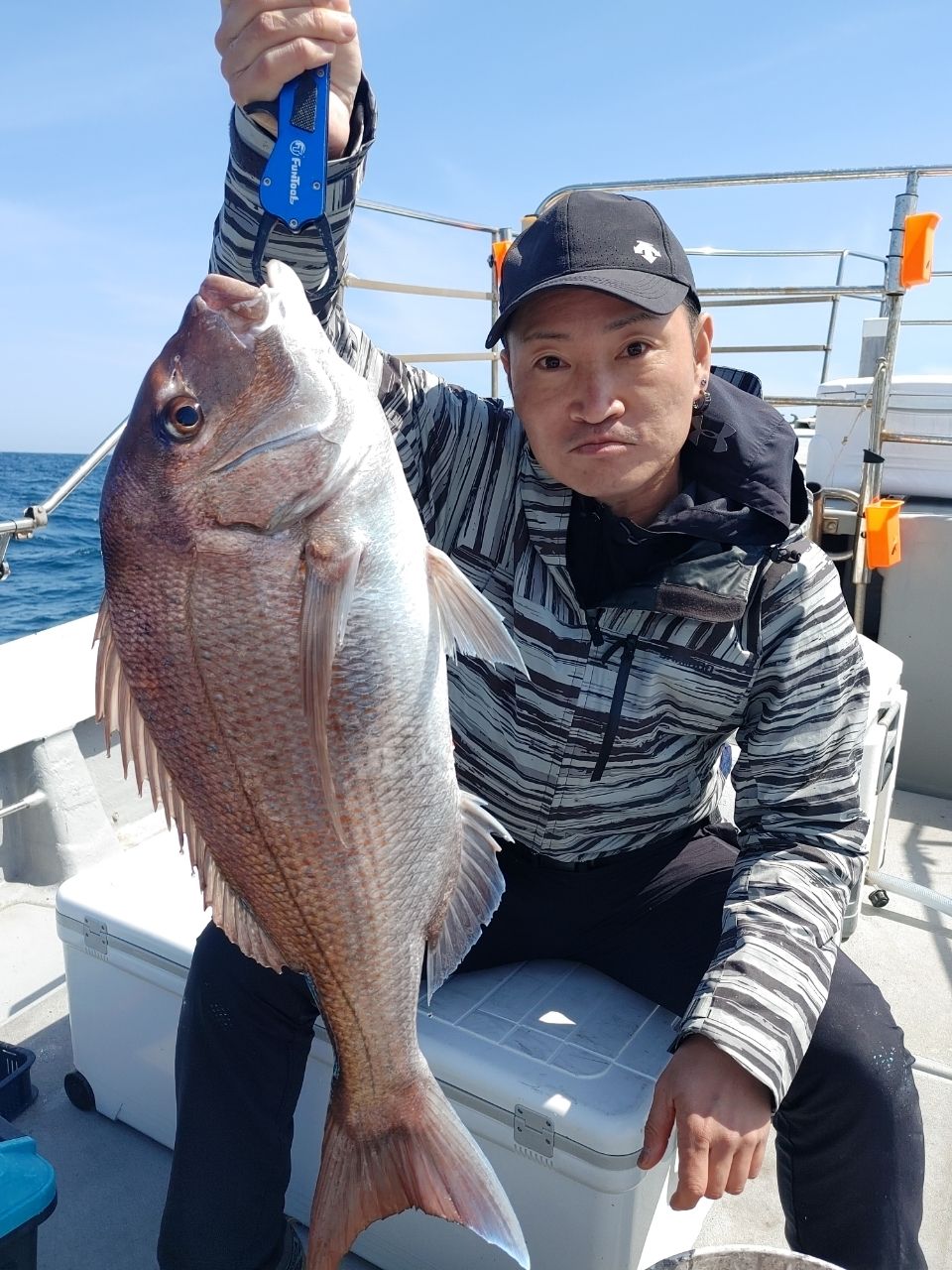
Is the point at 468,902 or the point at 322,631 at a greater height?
the point at 322,631

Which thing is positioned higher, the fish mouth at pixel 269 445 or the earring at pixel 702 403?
the earring at pixel 702 403

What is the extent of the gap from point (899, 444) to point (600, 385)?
4141 mm

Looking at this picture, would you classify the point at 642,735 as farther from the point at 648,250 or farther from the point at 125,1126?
the point at 125,1126

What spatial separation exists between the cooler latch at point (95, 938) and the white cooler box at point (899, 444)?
427 centimetres

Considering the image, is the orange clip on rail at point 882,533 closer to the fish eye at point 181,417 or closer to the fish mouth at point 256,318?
the fish mouth at point 256,318

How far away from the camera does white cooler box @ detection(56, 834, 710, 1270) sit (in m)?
1.75

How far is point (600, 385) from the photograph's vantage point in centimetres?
172

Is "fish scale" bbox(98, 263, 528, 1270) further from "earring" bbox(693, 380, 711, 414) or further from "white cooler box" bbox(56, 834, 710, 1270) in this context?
"earring" bbox(693, 380, 711, 414)

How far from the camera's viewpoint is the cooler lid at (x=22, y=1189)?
5.53 feet

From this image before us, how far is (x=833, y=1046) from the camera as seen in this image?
5.75 ft

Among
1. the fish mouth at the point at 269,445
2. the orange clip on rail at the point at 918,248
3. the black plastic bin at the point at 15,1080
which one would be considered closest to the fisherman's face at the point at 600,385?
the fish mouth at the point at 269,445

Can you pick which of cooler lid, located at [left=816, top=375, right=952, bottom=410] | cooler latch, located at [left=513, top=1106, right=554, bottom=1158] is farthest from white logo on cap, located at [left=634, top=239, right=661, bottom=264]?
cooler lid, located at [left=816, top=375, right=952, bottom=410]

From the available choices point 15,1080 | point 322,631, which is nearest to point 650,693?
point 322,631

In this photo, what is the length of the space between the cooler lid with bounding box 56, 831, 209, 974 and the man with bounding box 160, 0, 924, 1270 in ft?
0.95
